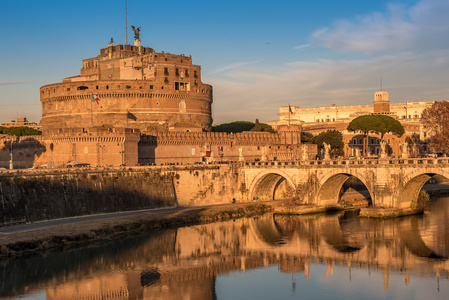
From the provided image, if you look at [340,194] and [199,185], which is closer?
[199,185]

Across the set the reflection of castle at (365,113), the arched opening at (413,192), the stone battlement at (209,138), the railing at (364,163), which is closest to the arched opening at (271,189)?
the railing at (364,163)

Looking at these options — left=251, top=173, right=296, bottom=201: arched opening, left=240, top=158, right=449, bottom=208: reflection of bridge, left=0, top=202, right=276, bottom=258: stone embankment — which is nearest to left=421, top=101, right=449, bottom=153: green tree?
left=240, top=158, right=449, bottom=208: reflection of bridge

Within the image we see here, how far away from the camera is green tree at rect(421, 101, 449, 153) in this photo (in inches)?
2691

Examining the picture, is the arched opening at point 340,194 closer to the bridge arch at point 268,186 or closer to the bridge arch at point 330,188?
the bridge arch at point 330,188

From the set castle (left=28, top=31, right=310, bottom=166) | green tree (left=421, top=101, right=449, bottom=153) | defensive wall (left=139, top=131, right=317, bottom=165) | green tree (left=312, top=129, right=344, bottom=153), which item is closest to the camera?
defensive wall (left=139, top=131, right=317, bottom=165)

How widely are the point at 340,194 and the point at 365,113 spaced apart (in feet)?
218

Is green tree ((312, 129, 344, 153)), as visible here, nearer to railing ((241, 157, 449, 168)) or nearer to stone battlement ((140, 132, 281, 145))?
stone battlement ((140, 132, 281, 145))

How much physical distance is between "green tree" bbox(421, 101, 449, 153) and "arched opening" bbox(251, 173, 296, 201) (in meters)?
19.2

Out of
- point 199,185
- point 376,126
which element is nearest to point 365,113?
point 376,126

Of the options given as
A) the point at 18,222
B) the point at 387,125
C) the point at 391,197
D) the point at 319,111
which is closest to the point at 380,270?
the point at 391,197

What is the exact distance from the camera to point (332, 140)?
92.6 meters

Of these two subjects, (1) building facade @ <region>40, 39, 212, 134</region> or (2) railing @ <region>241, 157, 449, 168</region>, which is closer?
(2) railing @ <region>241, 157, 449, 168</region>

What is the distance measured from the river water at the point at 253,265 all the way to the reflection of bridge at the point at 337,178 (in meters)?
2.95

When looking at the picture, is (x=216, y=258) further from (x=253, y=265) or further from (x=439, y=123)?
(x=439, y=123)
